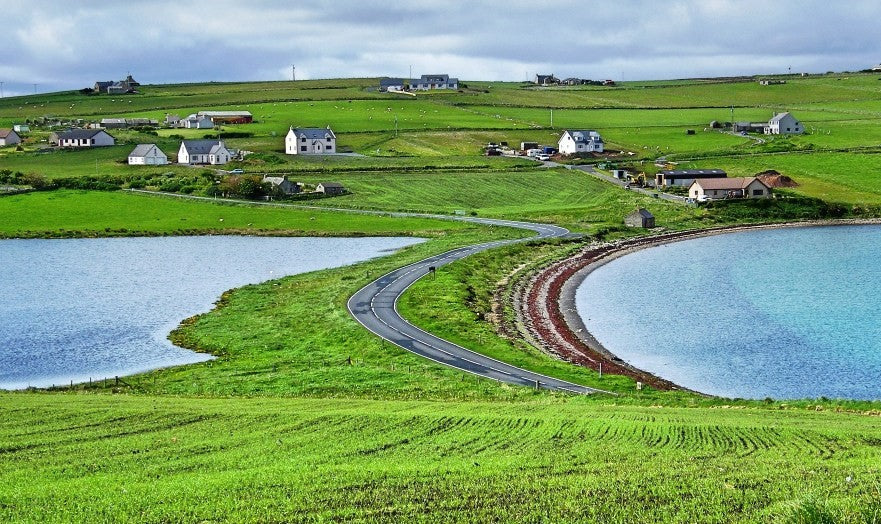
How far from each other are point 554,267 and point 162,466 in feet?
203

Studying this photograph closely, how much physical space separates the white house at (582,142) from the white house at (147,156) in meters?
64.1

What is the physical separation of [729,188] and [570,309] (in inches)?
2570

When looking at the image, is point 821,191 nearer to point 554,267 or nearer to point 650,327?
point 554,267

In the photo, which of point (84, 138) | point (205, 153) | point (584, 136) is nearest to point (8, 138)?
point (84, 138)

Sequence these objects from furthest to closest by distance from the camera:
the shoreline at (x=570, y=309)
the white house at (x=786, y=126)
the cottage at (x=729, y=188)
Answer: the white house at (x=786, y=126)
the cottage at (x=729, y=188)
the shoreline at (x=570, y=309)

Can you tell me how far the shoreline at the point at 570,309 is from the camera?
55500mm

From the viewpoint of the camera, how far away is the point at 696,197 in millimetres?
132375

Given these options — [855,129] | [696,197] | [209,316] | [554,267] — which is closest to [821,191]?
[696,197]

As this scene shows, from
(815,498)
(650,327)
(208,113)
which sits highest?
(208,113)

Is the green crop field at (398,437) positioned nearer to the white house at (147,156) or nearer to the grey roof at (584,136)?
the white house at (147,156)

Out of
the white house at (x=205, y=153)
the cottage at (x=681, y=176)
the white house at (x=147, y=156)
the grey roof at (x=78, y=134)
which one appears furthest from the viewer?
the grey roof at (x=78, y=134)

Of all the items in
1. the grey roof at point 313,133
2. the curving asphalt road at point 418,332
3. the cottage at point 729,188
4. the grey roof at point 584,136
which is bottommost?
the curving asphalt road at point 418,332

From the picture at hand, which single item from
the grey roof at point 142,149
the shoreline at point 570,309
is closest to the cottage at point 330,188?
the grey roof at point 142,149

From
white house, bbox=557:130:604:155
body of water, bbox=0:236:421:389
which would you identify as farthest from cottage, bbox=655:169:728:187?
body of water, bbox=0:236:421:389
